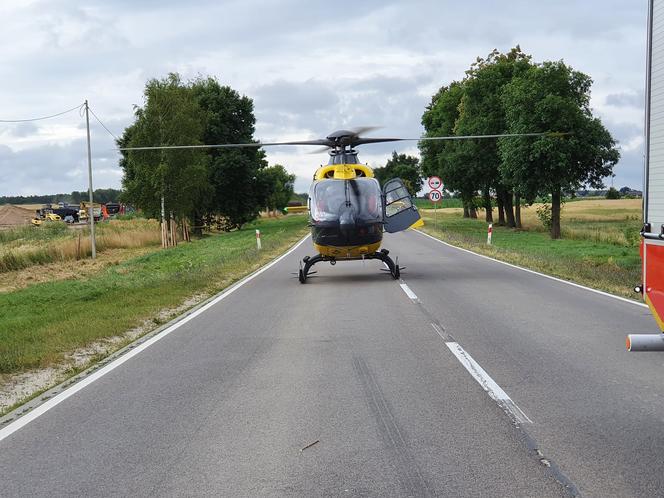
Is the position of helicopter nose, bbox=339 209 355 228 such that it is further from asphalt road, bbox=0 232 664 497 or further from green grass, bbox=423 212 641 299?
asphalt road, bbox=0 232 664 497

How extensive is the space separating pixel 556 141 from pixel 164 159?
22.5 meters

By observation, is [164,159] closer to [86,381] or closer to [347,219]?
[347,219]

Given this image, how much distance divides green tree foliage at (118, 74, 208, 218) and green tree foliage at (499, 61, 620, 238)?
19037 mm

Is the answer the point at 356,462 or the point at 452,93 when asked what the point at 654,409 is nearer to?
the point at 356,462

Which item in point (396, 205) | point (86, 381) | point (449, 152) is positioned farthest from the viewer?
point (449, 152)

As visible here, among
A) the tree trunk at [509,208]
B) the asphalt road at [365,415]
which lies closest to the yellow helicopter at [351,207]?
the asphalt road at [365,415]

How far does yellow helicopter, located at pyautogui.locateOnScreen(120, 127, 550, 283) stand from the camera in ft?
57.3

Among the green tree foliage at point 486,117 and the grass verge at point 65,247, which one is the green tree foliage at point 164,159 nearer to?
the grass verge at point 65,247

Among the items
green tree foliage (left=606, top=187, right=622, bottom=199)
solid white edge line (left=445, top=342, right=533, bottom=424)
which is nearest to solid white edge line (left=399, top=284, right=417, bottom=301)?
solid white edge line (left=445, top=342, right=533, bottom=424)

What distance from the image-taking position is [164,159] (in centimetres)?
4425

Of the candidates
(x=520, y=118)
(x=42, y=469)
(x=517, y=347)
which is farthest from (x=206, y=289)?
(x=520, y=118)

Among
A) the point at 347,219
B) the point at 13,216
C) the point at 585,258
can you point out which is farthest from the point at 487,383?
the point at 13,216

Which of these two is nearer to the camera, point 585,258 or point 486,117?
point 585,258

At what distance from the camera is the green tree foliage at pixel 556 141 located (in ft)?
123
